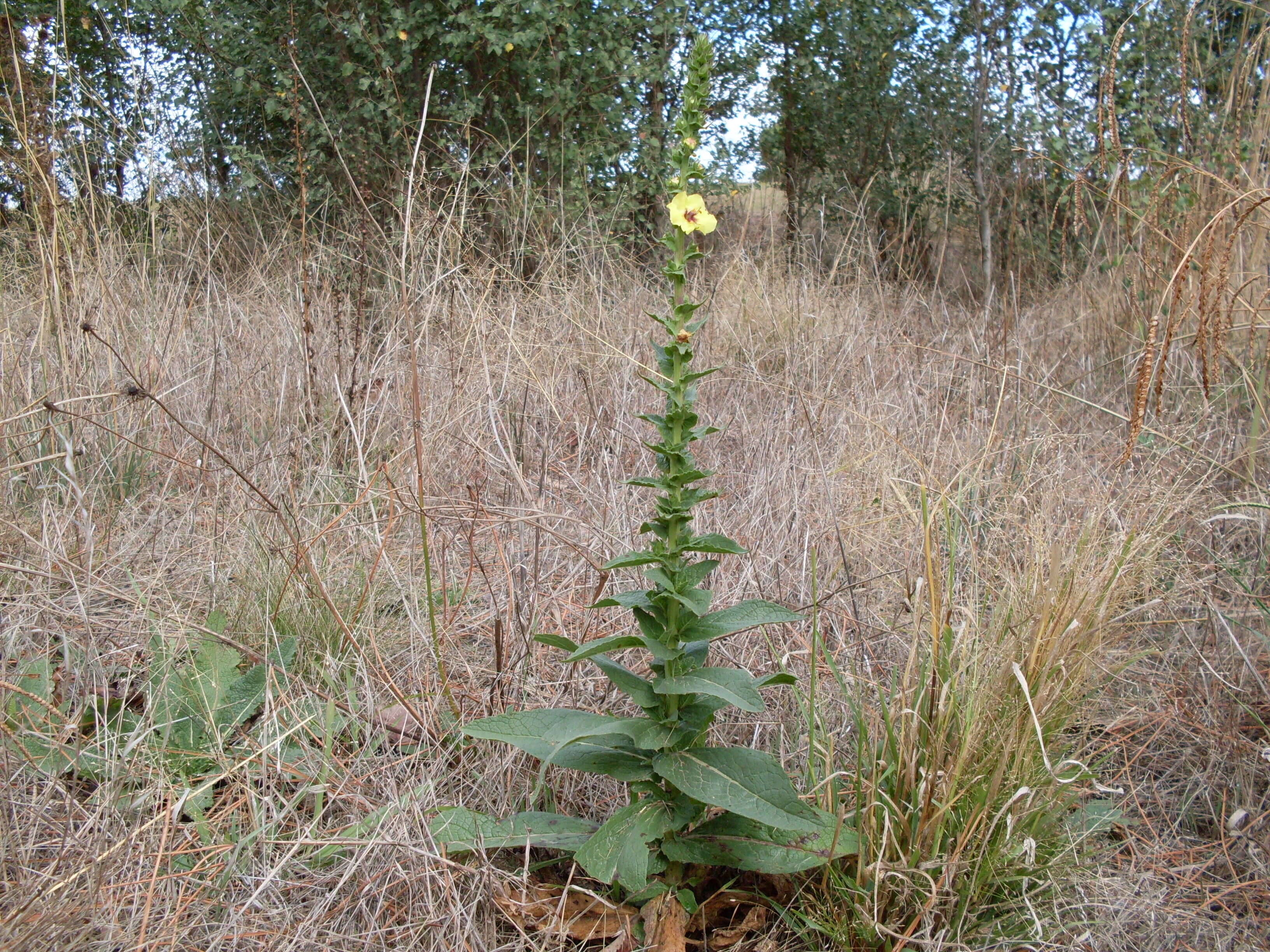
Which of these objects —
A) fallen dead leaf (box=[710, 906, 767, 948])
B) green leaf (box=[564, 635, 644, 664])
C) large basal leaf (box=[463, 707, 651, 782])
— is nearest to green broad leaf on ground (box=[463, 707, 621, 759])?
large basal leaf (box=[463, 707, 651, 782])

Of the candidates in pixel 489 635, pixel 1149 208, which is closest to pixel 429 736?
pixel 489 635

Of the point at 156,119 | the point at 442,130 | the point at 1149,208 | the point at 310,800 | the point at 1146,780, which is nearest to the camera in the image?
the point at 310,800

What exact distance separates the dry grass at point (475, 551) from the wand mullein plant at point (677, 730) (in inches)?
6.7

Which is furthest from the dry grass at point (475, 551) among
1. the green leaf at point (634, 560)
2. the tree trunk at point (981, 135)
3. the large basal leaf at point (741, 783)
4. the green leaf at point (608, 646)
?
the tree trunk at point (981, 135)

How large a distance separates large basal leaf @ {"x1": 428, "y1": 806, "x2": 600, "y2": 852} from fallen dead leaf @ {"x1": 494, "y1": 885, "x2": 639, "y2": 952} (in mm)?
69

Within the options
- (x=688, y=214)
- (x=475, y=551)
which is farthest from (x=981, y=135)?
(x=688, y=214)

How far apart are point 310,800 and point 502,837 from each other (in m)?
0.41

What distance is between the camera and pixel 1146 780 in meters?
1.84

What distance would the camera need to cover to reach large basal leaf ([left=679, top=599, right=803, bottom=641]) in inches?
55.2

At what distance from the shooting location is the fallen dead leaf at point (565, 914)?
4.63 ft

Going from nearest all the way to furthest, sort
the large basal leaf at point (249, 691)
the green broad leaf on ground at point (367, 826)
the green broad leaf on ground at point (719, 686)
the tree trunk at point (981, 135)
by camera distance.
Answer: the green broad leaf on ground at point (719, 686)
the green broad leaf on ground at point (367, 826)
the large basal leaf at point (249, 691)
the tree trunk at point (981, 135)

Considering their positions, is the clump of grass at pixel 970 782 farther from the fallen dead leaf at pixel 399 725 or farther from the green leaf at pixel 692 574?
the fallen dead leaf at pixel 399 725

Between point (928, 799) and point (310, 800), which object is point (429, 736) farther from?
point (928, 799)

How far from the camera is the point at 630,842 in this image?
4.44 ft
